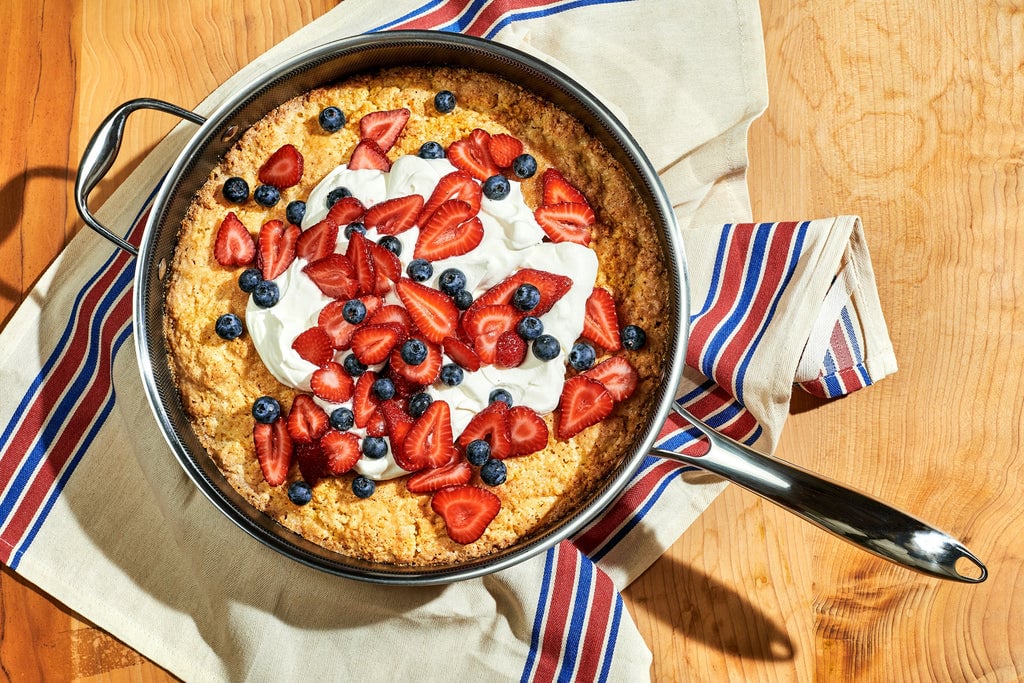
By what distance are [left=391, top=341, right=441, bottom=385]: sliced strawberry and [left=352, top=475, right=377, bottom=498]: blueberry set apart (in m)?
0.37

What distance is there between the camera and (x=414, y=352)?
7.88ft

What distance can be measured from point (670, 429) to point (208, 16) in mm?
2492

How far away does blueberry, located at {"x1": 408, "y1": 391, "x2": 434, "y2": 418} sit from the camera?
2.48 m

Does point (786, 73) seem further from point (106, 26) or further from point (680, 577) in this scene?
point (106, 26)

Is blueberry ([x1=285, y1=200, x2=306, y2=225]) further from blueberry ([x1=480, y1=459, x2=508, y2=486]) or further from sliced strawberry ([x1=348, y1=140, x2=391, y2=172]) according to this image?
blueberry ([x1=480, y1=459, x2=508, y2=486])

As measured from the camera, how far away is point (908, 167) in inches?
123

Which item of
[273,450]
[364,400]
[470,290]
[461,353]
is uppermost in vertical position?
[470,290]

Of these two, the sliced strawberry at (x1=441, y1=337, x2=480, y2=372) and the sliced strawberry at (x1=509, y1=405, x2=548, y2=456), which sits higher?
the sliced strawberry at (x1=441, y1=337, x2=480, y2=372)

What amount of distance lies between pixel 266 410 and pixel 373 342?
1.42 feet

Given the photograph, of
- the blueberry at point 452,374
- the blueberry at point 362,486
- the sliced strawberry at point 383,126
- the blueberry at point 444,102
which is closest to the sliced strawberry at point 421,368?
the blueberry at point 452,374

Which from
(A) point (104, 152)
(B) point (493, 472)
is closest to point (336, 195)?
(A) point (104, 152)

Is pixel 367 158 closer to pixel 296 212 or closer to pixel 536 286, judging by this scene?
pixel 296 212

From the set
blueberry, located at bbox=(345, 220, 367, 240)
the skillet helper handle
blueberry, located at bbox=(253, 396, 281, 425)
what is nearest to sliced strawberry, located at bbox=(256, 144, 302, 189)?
blueberry, located at bbox=(345, 220, 367, 240)

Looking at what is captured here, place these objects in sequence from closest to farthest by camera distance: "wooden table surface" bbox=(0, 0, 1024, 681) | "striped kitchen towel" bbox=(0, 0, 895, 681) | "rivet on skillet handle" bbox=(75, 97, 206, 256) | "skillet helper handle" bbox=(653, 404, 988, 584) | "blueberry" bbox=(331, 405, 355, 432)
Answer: "skillet helper handle" bbox=(653, 404, 988, 584), "blueberry" bbox=(331, 405, 355, 432), "rivet on skillet handle" bbox=(75, 97, 206, 256), "striped kitchen towel" bbox=(0, 0, 895, 681), "wooden table surface" bbox=(0, 0, 1024, 681)
